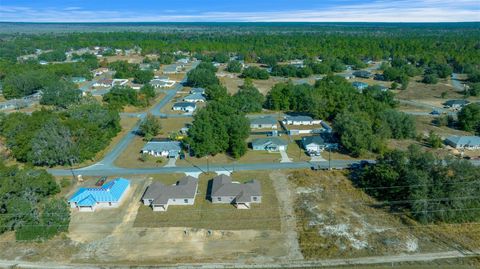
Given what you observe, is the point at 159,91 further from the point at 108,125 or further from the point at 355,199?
the point at 355,199

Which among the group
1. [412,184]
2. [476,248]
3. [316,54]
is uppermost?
[316,54]

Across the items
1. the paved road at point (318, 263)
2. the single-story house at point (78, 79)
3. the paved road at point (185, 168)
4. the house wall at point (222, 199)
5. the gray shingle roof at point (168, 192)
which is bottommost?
the paved road at point (318, 263)

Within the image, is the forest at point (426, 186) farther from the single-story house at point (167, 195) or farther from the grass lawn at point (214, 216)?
the single-story house at point (167, 195)

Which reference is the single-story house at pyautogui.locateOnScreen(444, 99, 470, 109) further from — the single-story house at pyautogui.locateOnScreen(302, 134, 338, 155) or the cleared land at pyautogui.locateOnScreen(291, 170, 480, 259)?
the cleared land at pyautogui.locateOnScreen(291, 170, 480, 259)

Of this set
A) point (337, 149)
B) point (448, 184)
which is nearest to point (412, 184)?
point (448, 184)

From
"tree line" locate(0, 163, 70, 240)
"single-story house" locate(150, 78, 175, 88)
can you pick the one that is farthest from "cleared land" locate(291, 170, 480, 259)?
"single-story house" locate(150, 78, 175, 88)

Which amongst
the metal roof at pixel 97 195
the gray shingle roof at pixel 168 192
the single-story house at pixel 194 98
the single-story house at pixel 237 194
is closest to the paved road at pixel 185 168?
the gray shingle roof at pixel 168 192

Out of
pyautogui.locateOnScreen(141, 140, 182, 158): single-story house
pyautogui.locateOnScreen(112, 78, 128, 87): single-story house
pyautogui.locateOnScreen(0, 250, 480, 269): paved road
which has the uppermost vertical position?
pyautogui.locateOnScreen(112, 78, 128, 87): single-story house
